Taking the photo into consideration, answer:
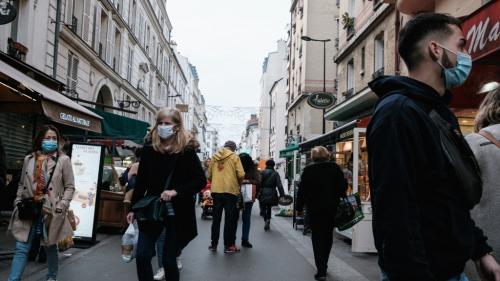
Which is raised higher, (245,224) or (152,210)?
(152,210)

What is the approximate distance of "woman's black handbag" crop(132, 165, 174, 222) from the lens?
4253 millimetres

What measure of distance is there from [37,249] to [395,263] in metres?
6.92

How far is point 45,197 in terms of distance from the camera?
5516 millimetres

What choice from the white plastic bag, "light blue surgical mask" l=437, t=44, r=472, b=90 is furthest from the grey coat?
the white plastic bag

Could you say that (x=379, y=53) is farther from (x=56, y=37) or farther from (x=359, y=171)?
(x=56, y=37)

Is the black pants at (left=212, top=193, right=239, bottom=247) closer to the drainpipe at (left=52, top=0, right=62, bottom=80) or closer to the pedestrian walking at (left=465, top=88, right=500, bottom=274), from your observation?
the pedestrian walking at (left=465, top=88, right=500, bottom=274)

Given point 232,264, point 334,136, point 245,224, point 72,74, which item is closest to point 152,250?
point 232,264

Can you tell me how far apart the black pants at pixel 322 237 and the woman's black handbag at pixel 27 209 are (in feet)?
11.9

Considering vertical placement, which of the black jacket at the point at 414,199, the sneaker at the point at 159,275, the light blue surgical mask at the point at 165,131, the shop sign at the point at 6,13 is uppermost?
the shop sign at the point at 6,13

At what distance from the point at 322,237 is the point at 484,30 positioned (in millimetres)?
3677

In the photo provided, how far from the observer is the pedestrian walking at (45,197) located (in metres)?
5.32

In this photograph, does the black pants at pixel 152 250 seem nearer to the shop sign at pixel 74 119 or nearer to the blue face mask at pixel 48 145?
the blue face mask at pixel 48 145

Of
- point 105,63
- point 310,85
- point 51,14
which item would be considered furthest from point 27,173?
point 310,85

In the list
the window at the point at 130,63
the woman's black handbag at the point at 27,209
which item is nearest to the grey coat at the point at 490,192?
the woman's black handbag at the point at 27,209
